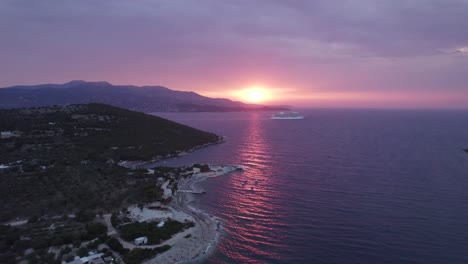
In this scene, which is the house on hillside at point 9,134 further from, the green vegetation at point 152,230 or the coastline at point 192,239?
the green vegetation at point 152,230

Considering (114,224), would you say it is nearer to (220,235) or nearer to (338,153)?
(220,235)

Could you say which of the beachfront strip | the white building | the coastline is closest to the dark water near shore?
the coastline

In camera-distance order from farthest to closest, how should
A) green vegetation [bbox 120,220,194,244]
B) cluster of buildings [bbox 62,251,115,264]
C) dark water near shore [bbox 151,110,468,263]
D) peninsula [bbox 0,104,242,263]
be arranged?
green vegetation [bbox 120,220,194,244] < dark water near shore [bbox 151,110,468,263] < peninsula [bbox 0,104,242,263] < cluster of buildings [bbox 62,251,115,264]

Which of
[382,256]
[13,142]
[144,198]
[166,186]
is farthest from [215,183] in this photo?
[13,142]

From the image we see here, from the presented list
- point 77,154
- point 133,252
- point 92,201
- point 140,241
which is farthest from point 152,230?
point 77,154

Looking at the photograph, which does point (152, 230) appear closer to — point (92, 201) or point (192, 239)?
point (192, 239)

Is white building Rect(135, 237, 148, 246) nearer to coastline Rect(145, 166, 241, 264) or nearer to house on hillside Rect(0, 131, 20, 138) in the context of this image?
coastline Rect(145, 166, 241, 264)
